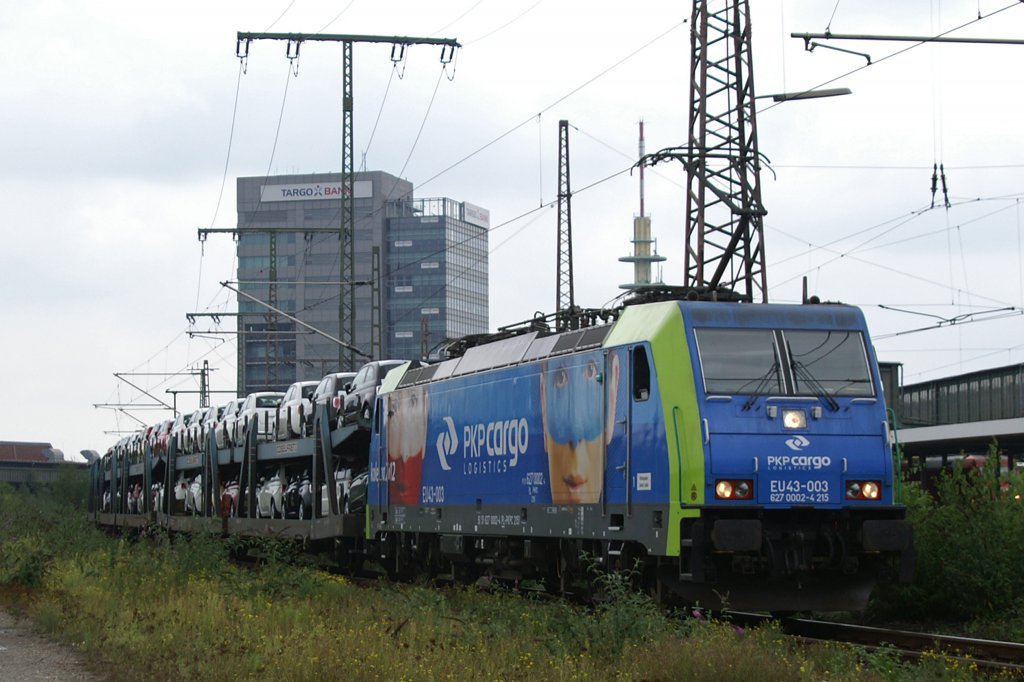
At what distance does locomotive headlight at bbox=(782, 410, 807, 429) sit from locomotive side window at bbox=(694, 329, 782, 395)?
27 cm

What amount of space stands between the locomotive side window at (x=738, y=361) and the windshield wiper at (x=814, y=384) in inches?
9.2

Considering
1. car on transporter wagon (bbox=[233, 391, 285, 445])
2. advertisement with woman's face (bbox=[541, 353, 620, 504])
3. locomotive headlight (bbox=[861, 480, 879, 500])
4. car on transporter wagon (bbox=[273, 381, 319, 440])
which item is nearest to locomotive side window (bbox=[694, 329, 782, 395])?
advertisement with woman's face (bbox=[541, 353, 620, 504])

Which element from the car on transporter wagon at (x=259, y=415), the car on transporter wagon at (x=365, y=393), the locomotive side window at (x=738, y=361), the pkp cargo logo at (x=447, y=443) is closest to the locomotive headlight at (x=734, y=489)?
the locomotive side window at (x=738, y=361)

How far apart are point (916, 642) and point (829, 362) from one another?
3199mm

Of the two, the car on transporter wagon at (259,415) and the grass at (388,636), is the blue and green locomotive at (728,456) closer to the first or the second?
the grass at (388,636)

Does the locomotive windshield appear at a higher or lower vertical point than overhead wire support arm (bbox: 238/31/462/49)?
lower

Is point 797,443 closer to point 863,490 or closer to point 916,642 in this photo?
point 863,490

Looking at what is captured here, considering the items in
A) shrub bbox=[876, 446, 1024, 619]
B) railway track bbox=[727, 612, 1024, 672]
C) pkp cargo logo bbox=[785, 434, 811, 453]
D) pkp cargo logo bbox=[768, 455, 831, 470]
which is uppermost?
pkp cargo logo bbox=[785, 434, 811, 453]

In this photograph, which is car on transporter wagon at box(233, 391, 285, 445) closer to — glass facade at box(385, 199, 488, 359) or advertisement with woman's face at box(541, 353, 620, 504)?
advertisement with woman's face at box(541, 353, 620, 504)

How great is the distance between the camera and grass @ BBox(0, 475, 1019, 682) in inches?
427

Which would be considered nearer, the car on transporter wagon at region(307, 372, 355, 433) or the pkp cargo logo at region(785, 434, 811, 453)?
the pkp cargo logo at region(785, 434, 811, 453)

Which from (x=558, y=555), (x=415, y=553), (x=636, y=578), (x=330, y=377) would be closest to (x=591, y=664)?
(x=636, y=578)

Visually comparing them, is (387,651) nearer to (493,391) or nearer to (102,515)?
(493,391)

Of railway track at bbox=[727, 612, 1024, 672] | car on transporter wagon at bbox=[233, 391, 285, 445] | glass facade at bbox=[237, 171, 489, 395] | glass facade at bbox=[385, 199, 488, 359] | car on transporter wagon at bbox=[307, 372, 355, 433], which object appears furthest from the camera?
glass facade at bbox=[385, 199, 488, 359]
